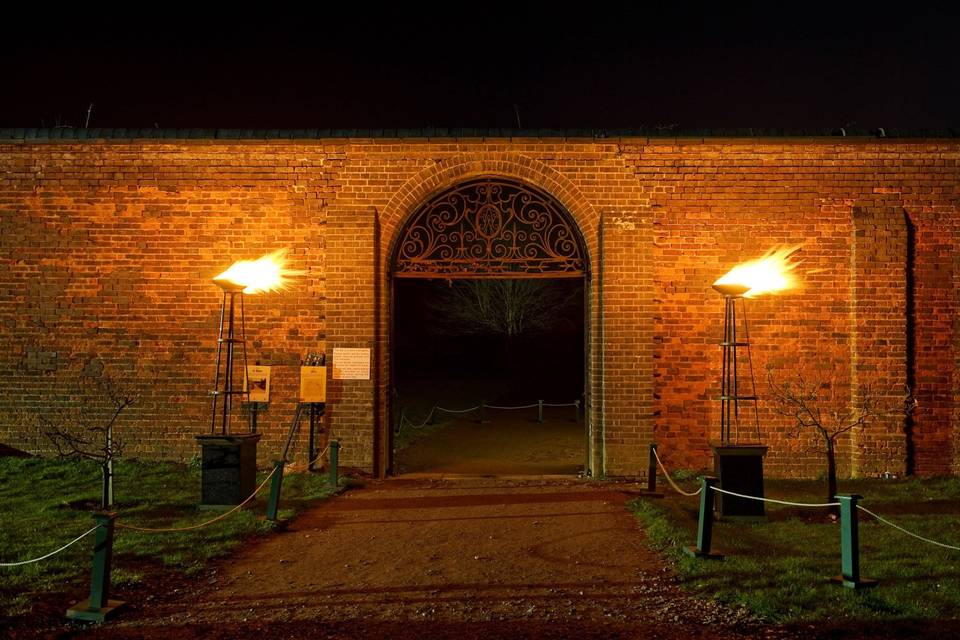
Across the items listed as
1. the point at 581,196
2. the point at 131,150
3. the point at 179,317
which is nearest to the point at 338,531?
the point at 179,317

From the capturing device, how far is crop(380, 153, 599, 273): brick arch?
10367 mm

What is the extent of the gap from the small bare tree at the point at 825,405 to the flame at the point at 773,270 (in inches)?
46.7

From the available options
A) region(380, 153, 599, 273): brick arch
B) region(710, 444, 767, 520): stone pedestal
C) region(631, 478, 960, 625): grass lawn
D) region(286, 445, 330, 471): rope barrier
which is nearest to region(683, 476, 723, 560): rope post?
region(631, 478, 960, 625): grass lawn

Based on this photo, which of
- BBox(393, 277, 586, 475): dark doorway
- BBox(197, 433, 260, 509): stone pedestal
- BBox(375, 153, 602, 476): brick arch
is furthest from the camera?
BBox(393, 277, 586, 475): dark doorway

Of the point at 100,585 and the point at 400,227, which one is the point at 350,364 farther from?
the point at 100,585

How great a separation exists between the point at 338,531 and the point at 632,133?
6.85 m

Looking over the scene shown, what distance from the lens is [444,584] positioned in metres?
5.91

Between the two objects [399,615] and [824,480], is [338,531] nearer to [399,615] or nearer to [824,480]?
[399,615]

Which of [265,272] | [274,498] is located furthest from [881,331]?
[265,272]

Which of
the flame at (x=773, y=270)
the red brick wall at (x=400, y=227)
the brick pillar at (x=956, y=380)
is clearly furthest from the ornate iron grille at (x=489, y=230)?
the brick pillar at (x=956, y=380)

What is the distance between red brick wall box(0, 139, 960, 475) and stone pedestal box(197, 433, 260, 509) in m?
1.83

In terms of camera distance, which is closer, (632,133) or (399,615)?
(399,615)

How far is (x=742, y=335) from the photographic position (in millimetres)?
10172

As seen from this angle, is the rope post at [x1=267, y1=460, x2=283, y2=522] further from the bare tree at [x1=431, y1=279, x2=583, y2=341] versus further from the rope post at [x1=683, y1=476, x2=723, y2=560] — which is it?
the bare tree at [x1=431, y1=279, x2=583, y2=341]
